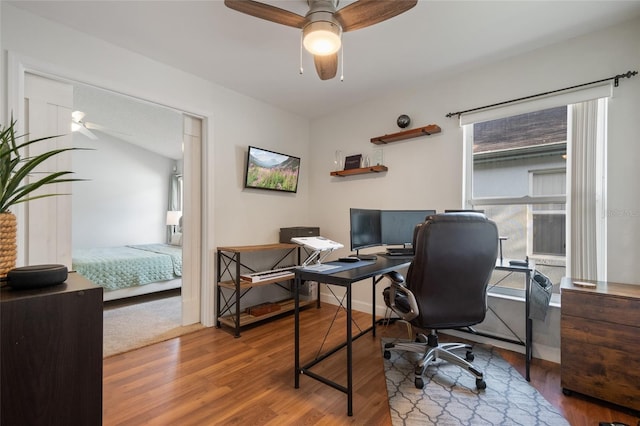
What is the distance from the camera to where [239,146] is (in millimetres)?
3346

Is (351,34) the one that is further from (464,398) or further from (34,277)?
(464,398)

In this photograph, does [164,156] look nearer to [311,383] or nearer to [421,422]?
[311,383]

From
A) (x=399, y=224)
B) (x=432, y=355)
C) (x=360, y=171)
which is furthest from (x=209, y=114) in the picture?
(x=432, y=355)

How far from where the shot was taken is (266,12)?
5.39 feet

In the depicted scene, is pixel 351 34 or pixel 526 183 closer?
pixel 351 34

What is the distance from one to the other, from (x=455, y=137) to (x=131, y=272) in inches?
165

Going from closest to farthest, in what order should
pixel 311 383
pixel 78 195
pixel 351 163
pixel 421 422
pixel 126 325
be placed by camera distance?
1. pixel 421 422
2. pixel 311 383
3. pixel 126 325
4. pixel 351 163
5. pixel 78 195

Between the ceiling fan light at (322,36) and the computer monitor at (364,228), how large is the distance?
1.23m

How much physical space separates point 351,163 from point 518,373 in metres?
2.59

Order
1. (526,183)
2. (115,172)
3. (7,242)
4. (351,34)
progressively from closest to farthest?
1. (7,242)
2. (351,34)
3. (526,183)
4. (115,172)

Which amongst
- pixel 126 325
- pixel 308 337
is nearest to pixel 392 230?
pixel 308 337

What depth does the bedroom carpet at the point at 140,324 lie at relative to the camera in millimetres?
2603

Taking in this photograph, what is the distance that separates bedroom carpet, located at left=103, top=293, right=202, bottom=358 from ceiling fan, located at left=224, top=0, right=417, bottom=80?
2.79 metres

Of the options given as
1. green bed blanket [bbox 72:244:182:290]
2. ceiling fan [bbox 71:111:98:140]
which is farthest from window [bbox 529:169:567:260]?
ceiling fan [bbox 71:111:98:140]
